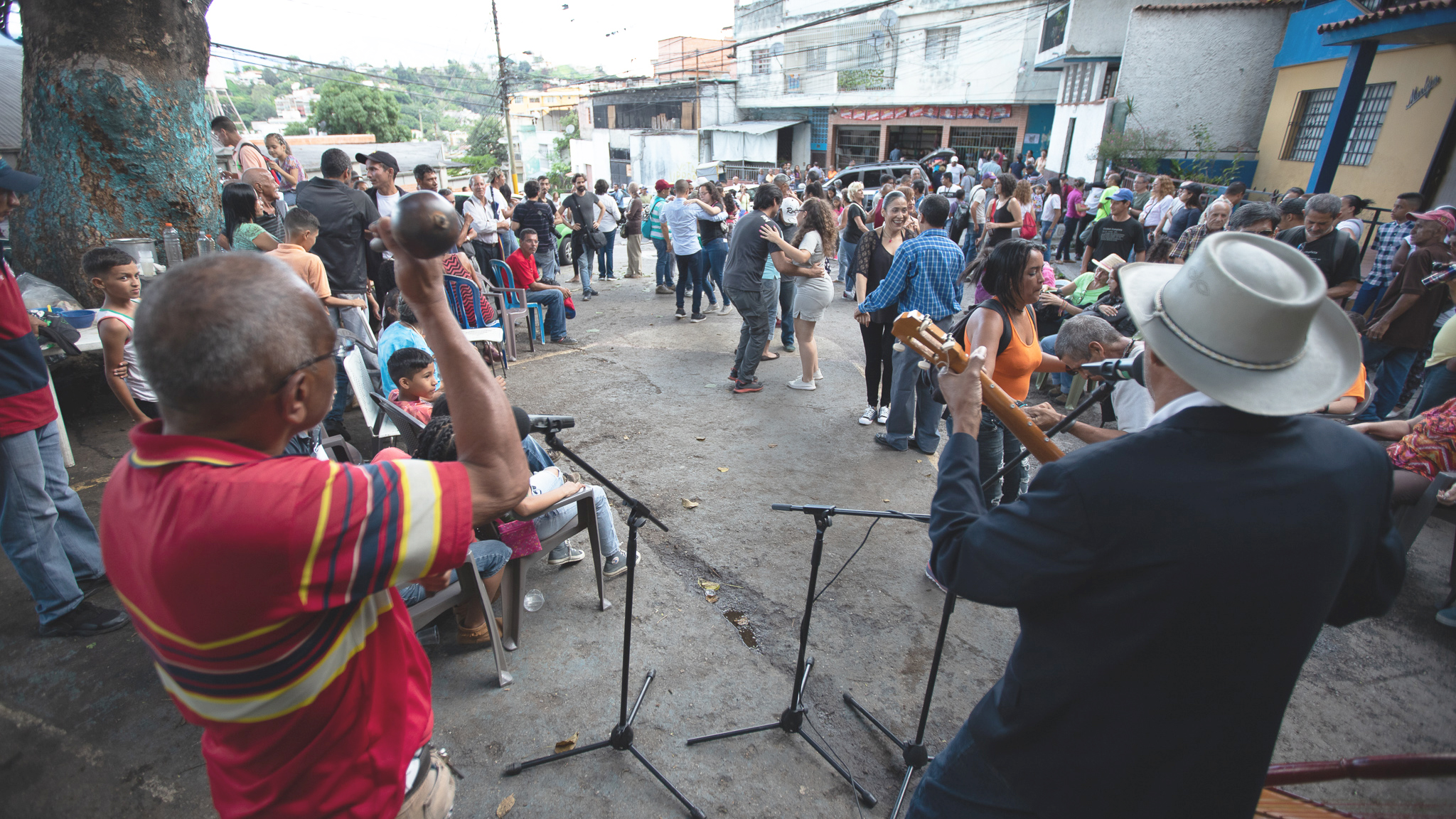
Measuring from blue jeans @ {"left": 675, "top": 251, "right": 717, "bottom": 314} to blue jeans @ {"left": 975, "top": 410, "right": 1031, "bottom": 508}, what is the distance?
5.77m

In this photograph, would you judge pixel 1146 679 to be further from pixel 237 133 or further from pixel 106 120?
pixel 237 133

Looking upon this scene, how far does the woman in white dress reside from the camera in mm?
6164

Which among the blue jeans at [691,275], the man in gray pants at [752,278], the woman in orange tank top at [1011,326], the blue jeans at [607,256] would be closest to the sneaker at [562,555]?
the woman in orange tank top at [1011,326]

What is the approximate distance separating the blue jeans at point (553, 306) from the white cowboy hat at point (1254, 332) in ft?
24.1

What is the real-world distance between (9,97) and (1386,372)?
21.4m

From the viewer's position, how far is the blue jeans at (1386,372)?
5184 mm

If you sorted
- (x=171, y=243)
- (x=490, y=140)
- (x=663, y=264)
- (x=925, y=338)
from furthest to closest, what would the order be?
(x=490, y=140) → (x=663, y=264) → (x=171, y=243) → (x=925, y=338)

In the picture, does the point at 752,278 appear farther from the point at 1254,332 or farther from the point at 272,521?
the point at 272,521

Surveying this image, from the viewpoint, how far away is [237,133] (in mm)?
7711

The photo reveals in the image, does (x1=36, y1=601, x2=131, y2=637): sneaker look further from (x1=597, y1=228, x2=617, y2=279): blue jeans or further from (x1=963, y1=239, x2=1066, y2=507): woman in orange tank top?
(x1=597, y1=228, x2=617, y2=279): blue jeans

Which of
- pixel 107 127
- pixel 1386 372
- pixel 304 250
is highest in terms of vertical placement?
pixel 107 127

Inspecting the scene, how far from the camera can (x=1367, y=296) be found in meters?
6.16

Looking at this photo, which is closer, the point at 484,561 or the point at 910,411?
the point at 484,561

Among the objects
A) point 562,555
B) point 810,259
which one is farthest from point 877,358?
point 562,555
